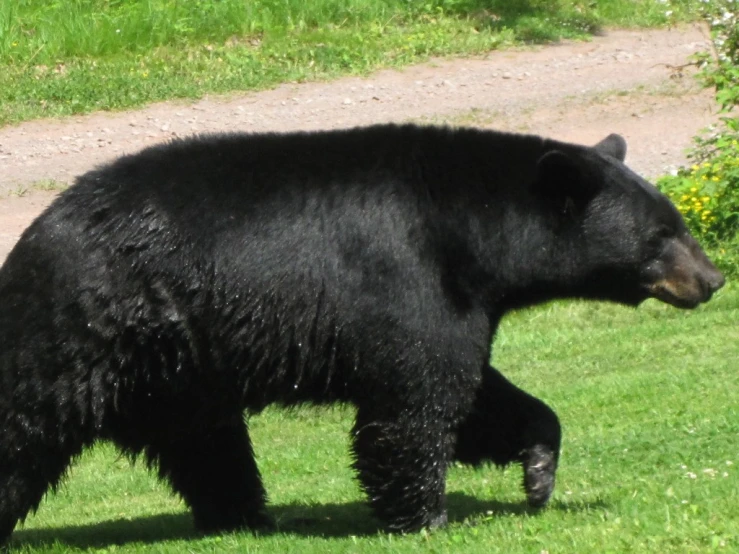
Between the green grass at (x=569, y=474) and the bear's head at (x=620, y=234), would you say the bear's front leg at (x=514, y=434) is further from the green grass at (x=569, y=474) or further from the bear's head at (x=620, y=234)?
the bear's head at (x=620, y=234)

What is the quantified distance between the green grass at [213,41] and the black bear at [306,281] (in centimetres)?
1107

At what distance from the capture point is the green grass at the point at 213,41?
1770 cm

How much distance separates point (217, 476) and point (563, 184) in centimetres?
244

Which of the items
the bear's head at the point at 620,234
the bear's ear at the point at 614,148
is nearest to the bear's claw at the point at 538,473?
the bear's head at the point at 620,234

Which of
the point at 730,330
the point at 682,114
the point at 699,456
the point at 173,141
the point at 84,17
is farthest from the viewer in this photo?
the point at 84,17

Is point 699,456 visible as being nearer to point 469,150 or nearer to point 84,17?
point 469,150

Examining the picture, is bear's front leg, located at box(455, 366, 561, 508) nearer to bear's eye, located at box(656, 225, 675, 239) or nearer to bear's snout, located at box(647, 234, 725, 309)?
bear's snout, located at box(647, 234, 725, 309)

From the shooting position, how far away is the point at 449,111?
17500mm

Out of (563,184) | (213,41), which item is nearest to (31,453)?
(563,184)

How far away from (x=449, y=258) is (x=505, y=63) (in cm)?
Answer: 1289

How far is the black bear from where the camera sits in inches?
252

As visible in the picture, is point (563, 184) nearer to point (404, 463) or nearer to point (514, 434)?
point (514, 434)

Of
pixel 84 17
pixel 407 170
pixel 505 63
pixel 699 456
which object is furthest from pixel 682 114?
pixel 407 170

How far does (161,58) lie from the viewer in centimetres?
1862
